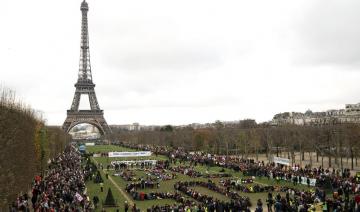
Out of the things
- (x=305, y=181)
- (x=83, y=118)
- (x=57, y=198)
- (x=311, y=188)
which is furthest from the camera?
(x=83, y=118)

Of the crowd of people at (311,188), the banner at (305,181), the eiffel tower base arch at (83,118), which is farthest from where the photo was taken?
the eiffel tower base arch at (83,118)

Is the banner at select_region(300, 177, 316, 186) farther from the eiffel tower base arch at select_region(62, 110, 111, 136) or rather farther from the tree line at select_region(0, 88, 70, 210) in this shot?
the eiffel tower base arch at select_region(62, 110, 111, 136)

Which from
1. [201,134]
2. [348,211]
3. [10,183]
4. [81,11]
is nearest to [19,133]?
[10,183]

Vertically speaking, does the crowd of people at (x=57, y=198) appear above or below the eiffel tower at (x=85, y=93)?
below

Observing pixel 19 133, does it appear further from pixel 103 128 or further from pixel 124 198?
pixel 103 128

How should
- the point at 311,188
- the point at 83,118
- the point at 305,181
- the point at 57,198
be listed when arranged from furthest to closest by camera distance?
the point at 83,118
the point at 305,181
the point at 311,188
the point at 57,198

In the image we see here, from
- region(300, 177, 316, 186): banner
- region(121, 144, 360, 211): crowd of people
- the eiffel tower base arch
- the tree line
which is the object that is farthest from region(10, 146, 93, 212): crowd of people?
the eiffel tower base arch

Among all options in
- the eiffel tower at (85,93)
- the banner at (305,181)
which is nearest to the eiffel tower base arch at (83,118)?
the eiffel tower at (85,93)

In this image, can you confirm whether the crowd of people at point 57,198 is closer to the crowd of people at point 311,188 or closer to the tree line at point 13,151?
the tree line at point 13,151

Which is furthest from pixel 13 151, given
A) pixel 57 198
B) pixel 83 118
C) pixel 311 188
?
pixel 83 118

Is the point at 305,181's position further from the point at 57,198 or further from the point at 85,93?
the point at 85,93
